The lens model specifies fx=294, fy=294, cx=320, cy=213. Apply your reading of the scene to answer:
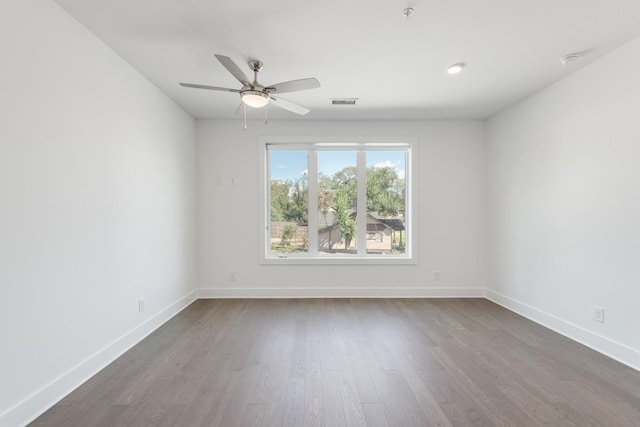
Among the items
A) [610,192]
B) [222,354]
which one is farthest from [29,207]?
[610,192]

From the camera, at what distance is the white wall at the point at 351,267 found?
4.26m

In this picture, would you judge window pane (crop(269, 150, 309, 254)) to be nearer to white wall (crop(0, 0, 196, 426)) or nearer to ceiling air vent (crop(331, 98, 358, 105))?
ceiling air vent (crop(331, 98, 358, 105))

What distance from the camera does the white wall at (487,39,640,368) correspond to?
93.7 inches

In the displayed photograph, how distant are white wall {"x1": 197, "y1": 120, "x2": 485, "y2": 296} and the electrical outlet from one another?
168cm

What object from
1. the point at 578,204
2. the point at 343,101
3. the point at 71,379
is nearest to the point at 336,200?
the point at 343,101

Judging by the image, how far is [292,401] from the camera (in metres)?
1.89

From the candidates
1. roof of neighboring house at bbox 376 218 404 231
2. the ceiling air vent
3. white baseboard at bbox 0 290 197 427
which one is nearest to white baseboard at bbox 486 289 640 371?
roof of neighboring house at bbox 376 218 404 231

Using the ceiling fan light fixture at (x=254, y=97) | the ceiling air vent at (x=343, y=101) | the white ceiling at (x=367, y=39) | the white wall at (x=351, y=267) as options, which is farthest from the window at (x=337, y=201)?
the ceiling fan light fixture at (x=254, y=97)

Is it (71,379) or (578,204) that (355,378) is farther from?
(578,204)

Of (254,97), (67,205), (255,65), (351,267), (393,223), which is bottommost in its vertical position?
(351,267)

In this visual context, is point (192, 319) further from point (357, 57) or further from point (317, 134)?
point (357, 57)

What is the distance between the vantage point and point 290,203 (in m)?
4.45

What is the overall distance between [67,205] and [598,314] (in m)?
4.33

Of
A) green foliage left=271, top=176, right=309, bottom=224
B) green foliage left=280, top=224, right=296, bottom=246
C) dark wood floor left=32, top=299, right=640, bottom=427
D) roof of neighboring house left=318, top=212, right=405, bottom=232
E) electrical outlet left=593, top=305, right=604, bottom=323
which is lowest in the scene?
dark wood floor left=32, top=299, right=640, bottom=427
